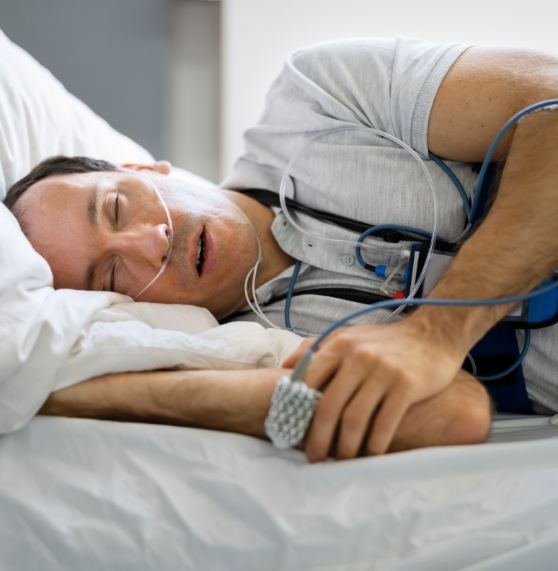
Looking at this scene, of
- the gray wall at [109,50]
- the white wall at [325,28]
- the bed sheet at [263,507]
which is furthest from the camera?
the gray wall at [109,50]

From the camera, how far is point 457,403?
0.75 meters

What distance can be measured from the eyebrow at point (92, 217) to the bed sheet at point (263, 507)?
47 cm

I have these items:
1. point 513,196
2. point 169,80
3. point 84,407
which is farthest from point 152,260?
point 169,80

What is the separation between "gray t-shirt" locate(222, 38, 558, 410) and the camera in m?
1.07

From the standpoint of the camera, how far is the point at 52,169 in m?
1.30

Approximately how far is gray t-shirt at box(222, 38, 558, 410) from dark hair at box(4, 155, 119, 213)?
0.45 metres

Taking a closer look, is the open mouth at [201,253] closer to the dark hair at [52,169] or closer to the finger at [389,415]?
the dark hair at [52,169]

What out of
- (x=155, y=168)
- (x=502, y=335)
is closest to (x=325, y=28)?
(x=155, y=168)

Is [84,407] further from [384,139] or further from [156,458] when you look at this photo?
[384,139]

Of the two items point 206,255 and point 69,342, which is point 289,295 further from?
point 69,342

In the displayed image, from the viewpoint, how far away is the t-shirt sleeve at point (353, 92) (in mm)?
1069

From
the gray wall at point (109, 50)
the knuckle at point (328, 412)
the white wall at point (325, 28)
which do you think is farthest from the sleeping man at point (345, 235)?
the gray wall at point (109, 50)

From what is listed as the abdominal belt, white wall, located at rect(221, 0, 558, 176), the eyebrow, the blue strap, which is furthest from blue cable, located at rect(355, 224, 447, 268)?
white wall, located at rect(221, 0, 558, 176)

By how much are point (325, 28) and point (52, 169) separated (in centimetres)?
132
